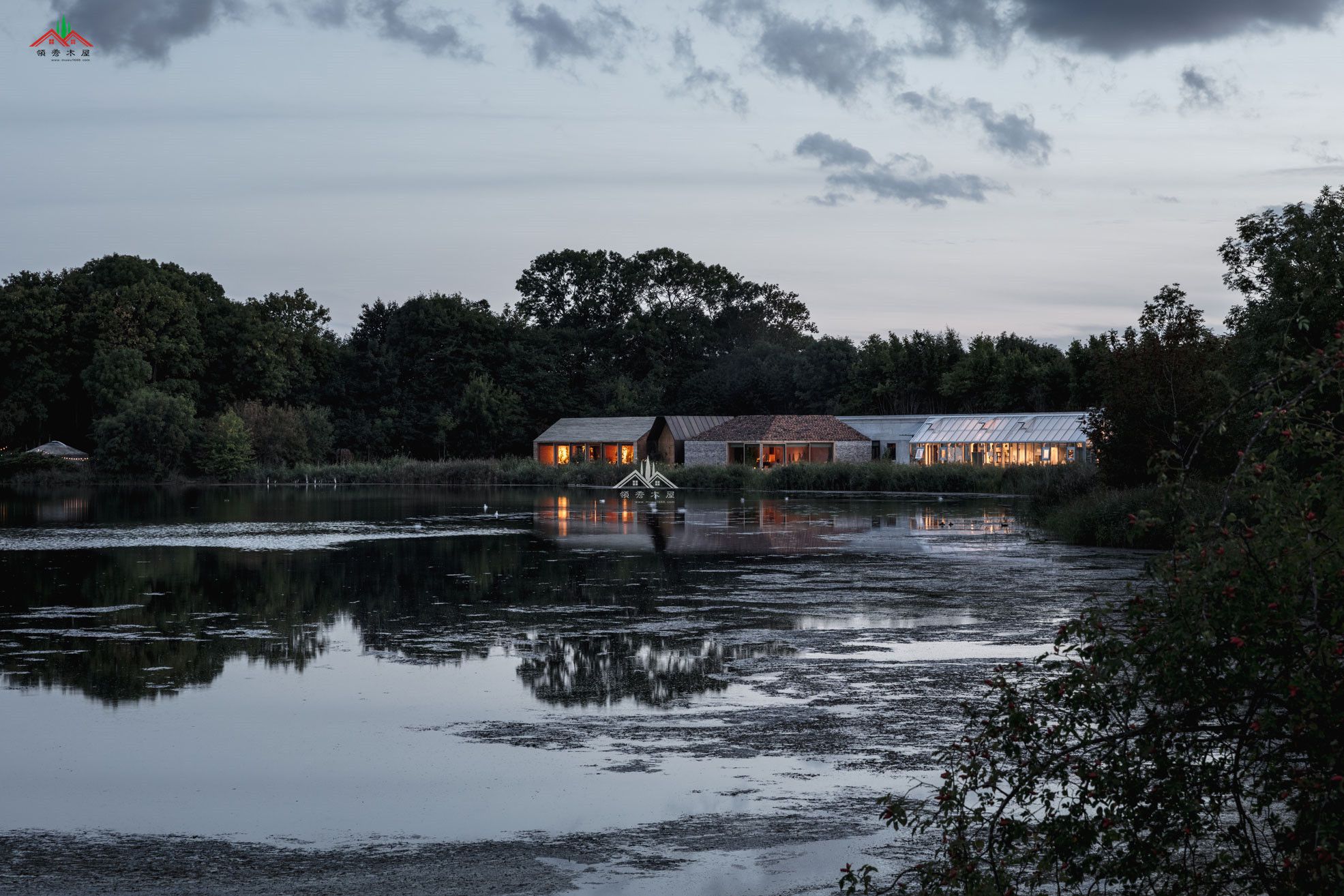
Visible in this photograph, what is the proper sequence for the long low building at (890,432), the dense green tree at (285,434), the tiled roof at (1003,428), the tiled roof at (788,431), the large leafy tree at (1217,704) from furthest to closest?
the dense green tree at (285,434), the tiled roof at (788,431), the long low building at (890,432), the tiled roof at (1003,428), the large leafy tree at (1217,704)

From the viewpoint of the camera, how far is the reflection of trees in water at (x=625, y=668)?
41.6 feet

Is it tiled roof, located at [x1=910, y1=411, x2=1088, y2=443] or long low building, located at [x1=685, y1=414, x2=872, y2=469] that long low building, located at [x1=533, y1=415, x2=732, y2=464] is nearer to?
long low building, located at [x1=685, y1=414, x2=872, y2=469]

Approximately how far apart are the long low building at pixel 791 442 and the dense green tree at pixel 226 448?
92.0 ft

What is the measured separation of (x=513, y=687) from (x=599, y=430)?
7792 cm

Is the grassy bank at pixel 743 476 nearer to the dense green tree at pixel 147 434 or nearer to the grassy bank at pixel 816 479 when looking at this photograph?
the grassy bank at pixel 816 479

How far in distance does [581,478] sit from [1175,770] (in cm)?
7079

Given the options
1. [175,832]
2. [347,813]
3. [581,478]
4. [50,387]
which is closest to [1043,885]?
[347,813]

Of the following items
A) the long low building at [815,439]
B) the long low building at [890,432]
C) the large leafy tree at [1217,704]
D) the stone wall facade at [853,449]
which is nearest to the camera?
the large leafy tree at [1217,704]

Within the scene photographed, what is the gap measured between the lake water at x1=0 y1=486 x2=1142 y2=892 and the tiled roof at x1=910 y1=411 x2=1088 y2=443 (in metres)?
45.5

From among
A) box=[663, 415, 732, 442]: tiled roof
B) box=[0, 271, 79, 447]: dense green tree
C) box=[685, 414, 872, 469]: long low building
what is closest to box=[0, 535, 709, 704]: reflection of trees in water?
box=[685, 414, 872, 469]: long low building

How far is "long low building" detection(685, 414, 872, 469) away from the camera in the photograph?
3275 inches

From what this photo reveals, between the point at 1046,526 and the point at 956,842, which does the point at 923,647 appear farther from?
the point at 1046,526

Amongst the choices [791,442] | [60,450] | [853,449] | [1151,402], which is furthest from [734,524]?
Answer: [60,450]

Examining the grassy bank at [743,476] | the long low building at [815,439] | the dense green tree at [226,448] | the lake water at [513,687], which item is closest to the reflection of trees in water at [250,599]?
the lake water at [513,687]
